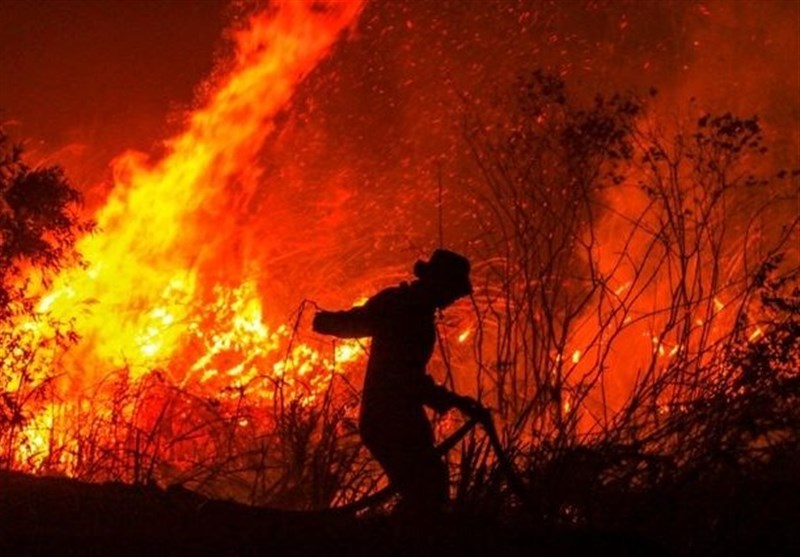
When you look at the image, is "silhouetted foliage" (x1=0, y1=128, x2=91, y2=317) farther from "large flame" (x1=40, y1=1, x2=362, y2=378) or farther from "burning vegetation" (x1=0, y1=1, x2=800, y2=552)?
"large flame" (x1=40, y1=1, x2=362, y2=378)

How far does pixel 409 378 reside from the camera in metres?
6.87

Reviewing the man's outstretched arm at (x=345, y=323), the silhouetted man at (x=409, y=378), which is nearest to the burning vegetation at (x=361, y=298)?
the silhouetted man at (x=409, y=378)

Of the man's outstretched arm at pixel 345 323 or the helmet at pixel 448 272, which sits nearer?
the man's outstretched arm at pixel 345 323

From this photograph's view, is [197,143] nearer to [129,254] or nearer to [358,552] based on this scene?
[129,254]

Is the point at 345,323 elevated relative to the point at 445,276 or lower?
lower

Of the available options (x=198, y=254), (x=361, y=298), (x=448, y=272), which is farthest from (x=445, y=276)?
(x=198, y=254)

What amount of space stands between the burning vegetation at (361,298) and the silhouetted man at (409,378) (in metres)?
0.62

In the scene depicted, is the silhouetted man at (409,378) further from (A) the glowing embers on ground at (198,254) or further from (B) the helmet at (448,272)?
(A) the glowing embers on ground at (198,254)

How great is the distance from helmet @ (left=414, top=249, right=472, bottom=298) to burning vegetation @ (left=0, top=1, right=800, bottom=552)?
4.11 feet

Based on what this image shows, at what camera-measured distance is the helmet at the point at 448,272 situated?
Answer: 268 inches

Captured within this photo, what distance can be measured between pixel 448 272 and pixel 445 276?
28mm

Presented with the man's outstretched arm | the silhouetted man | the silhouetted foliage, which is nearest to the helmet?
the silhouetted man

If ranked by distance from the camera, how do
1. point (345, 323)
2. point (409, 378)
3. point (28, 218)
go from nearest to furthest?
point (345, 323), point (409, 378), point (28, 218)

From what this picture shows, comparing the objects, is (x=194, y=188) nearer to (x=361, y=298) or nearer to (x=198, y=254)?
(x=198, y=254)
